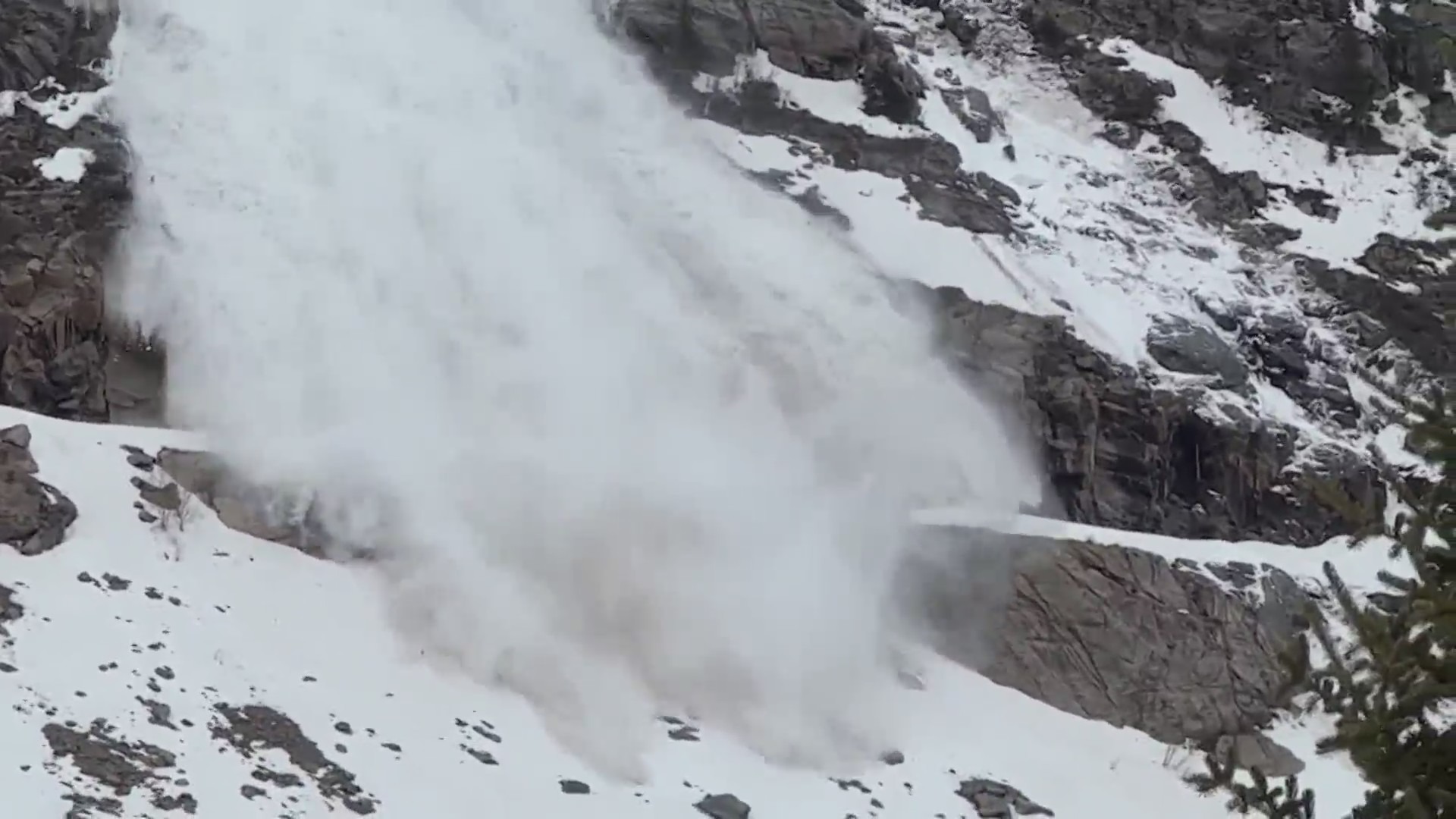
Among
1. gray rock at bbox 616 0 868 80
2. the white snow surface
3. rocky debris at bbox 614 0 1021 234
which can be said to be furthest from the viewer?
gray rock at bbox 616 0 868 80

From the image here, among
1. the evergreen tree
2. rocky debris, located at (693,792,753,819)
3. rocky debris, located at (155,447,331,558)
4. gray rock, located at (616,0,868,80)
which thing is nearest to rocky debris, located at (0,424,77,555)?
rocky debris, located at (155,447,331,558)

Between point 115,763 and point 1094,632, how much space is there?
14.7 m

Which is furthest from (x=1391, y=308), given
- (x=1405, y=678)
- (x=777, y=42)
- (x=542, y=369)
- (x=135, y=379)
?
(x=1405, y=678)

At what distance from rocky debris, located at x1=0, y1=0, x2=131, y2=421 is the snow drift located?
50 centimetres

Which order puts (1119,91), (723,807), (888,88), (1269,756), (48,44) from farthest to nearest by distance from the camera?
(1119,91)
(888,88)
(48,44)
(1269,756)
(723,807)

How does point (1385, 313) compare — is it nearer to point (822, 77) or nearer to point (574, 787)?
point (822, 77)

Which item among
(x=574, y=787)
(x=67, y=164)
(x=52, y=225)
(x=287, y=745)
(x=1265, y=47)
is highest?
(x=1265, y=47)

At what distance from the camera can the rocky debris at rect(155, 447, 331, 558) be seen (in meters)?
17.9

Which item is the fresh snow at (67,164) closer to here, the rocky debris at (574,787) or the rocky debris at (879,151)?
the rocky debris at (574,787)

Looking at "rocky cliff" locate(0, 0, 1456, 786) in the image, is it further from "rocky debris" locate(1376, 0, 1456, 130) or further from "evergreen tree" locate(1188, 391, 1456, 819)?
"evergreen tree" locate(1188, 391, 1456, 819)

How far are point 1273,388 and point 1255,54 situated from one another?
13.6 meters

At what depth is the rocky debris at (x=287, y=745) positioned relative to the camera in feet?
45.9

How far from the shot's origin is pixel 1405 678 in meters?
5.65

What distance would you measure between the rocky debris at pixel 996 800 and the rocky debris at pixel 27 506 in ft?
36.4
